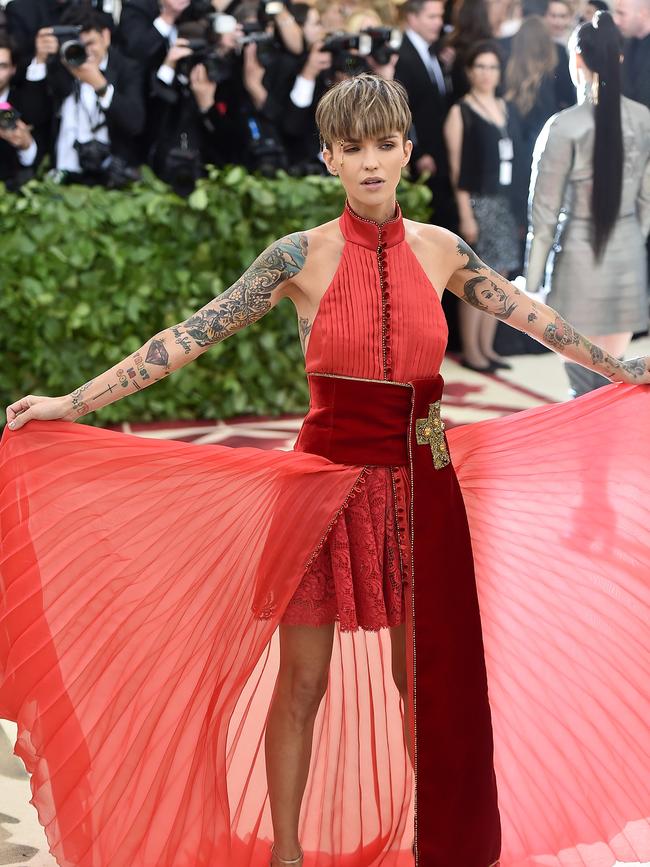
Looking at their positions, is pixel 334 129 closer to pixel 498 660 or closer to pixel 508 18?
pixel 498 660

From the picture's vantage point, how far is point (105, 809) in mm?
2438

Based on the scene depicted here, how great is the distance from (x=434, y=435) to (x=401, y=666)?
54 cm

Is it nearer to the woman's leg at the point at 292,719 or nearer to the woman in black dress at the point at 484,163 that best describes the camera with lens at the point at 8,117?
the woman in black dress at the point at 484,163

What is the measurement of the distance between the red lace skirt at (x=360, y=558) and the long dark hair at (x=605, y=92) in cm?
246

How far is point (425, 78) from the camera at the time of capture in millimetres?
7926

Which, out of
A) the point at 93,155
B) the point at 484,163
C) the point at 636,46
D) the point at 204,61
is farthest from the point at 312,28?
the point at 636,46

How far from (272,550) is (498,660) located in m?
0.72

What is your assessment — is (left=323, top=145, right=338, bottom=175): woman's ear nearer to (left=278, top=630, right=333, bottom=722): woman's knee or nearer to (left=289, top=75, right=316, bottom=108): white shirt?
(left=278, top=630, right=333, bottom=722): woman's knee

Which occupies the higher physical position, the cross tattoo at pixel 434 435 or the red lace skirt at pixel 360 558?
the cross tattoo at pixel 434 435

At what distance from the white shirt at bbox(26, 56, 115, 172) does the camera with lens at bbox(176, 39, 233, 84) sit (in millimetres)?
419

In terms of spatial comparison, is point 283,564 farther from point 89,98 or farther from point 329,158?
point 89,98

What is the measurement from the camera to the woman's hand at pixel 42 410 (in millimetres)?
2434

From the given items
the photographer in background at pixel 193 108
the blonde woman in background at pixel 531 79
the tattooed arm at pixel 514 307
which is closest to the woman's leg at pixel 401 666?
the tattooed arm at pixel 514 307

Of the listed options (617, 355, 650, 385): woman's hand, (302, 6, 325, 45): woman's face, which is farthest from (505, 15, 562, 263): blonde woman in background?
(617, 355, 650, 385): woman's hand
